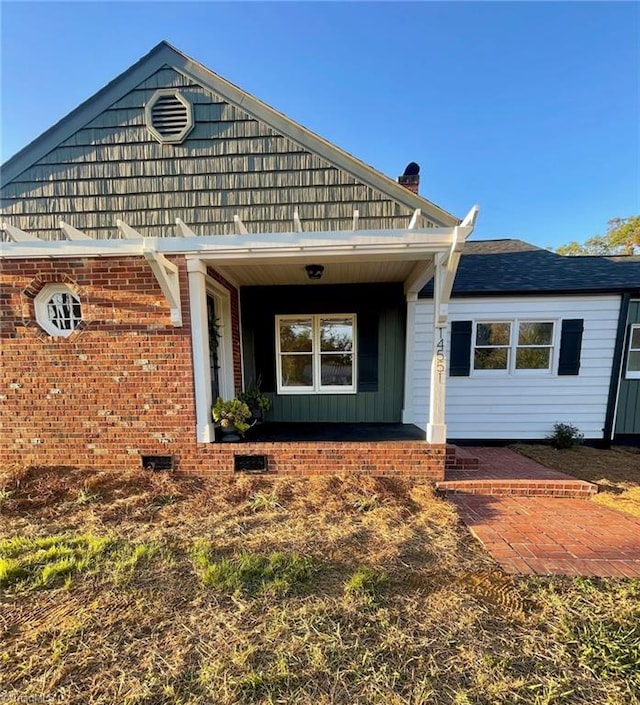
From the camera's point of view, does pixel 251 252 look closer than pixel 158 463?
Yes

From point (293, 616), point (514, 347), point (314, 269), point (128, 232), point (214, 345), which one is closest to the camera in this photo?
point (293, 616)

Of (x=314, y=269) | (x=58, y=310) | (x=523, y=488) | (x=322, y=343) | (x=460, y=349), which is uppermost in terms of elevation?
(x=314, y=269)

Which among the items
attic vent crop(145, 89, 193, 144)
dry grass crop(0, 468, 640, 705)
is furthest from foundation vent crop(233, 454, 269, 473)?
attic vent crop(145, 89, 193, 144)

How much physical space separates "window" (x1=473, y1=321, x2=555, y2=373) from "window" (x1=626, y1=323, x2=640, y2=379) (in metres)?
1.38

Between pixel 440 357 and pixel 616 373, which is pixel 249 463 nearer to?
pixel 440 357

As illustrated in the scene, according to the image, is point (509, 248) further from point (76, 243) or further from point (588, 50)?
point (76, 243)

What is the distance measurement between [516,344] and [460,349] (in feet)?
3.30

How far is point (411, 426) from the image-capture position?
204 inches

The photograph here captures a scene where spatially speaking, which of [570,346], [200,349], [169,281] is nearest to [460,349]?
[570,346]

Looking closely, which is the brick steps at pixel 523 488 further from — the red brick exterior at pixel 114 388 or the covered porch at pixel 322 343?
the covered porch at pixel 322 343

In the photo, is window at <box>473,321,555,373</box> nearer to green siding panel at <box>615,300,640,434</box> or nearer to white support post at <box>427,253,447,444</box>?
green siding panel at <box>615,300,640,434</box>

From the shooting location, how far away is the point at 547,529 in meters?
2.98

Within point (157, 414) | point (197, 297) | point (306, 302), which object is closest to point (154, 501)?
point (157, 414)

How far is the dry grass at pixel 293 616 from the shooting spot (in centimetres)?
150
